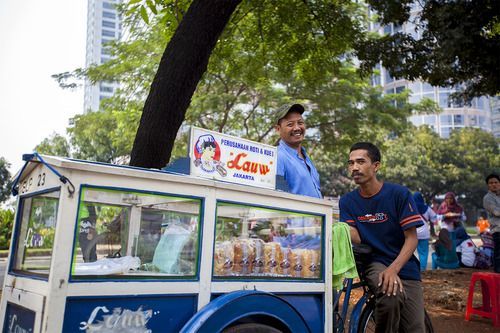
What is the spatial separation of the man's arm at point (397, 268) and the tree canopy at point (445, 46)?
4147 mm

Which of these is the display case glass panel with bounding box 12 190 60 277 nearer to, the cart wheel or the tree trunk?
the cart wheel

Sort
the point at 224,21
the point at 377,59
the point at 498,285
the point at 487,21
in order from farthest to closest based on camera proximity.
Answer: the point at 377,59 < the point at 487,21 < the point at 498,285 < the point at 224,21

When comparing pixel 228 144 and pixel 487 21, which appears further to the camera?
pixel 487 21

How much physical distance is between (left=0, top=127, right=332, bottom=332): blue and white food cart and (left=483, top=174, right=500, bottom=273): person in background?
468 cm

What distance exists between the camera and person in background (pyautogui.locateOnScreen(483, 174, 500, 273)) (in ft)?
20.5

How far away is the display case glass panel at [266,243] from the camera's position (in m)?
2.40

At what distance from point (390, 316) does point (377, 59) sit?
6.66m

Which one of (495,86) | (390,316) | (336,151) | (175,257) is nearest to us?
(175,257)

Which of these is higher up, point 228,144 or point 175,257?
point 228,144

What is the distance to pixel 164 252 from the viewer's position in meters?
2.29

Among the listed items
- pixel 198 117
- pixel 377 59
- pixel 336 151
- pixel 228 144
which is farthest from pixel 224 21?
pixel 336 151

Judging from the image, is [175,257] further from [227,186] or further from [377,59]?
[377,59]

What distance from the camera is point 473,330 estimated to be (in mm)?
4727

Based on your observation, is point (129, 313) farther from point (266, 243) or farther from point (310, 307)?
point (310, 307)
